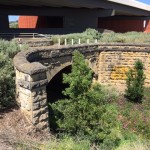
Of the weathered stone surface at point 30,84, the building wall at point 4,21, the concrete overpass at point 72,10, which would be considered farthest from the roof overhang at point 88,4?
the weathered stone surface at point 30,84

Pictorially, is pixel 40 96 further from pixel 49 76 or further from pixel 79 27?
pixel 79 27

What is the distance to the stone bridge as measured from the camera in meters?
7.75

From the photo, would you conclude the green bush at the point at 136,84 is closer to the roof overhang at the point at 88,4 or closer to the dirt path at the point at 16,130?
the dirt path at the point at 16,130

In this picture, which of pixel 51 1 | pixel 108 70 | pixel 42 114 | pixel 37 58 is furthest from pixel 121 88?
pixel 51 1

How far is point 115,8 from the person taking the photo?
131ft

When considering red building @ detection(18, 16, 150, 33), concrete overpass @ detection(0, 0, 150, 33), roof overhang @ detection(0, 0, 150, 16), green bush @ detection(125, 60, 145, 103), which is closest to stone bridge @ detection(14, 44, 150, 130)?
green bush @ detection(125, 60, 145, 103)

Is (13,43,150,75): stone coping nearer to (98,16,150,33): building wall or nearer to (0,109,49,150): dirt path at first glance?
(0,109,49,150): dirt path

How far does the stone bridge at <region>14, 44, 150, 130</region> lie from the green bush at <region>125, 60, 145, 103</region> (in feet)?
5.33

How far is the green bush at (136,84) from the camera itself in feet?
57.8

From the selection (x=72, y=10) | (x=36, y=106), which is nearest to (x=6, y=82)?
(x=36, y=106)

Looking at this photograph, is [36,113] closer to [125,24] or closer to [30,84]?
[30,84]

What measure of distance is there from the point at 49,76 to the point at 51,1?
67.7 feet

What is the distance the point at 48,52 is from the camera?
1374 centimetres

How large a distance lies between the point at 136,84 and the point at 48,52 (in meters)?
6.33
